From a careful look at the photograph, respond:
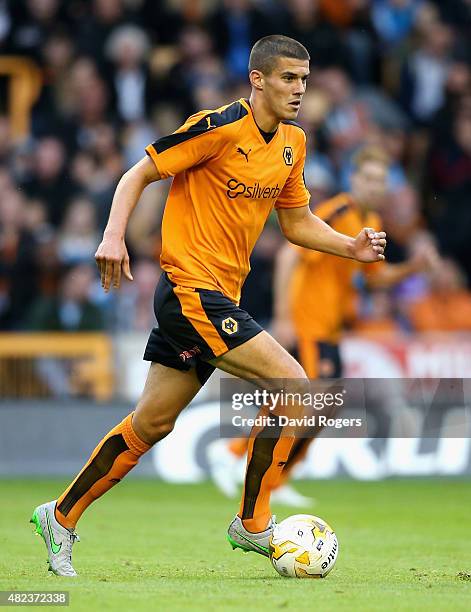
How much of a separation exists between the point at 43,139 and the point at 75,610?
10350mm

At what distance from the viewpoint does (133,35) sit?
15914mm

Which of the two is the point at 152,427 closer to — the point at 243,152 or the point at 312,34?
the point at 243,152

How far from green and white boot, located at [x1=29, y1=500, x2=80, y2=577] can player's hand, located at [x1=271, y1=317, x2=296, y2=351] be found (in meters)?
3.68

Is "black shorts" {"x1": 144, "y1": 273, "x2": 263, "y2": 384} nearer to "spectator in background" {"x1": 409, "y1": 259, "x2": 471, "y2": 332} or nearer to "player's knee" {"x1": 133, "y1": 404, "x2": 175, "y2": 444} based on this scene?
"player's knee" {"x1": 133, "y1": 404, "x2": 175, "y2": 444}

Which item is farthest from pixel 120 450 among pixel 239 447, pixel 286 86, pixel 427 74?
pixel 427 74

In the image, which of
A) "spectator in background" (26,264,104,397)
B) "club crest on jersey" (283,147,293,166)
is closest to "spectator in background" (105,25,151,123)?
"spectator in background" (26,264,104,397)

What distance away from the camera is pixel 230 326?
662 centimetres

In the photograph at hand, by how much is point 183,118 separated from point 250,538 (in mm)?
9370

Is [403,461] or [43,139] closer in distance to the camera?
[403,461]

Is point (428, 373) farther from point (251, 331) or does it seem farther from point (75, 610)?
point (75, 610)

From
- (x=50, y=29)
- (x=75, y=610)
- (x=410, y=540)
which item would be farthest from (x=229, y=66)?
(x=75, y=610)

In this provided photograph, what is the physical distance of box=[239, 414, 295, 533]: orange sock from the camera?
689 centimetres

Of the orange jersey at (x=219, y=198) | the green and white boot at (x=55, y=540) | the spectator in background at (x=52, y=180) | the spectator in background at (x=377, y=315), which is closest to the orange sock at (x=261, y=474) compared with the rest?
the orange jersey at (x=219, y=198)

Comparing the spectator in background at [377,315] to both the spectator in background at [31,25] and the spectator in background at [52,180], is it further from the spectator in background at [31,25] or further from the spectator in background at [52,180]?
the spectator in background at [31,25]
